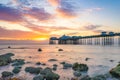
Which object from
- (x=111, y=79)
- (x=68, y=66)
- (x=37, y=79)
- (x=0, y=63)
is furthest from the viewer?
(x=0, y=63)

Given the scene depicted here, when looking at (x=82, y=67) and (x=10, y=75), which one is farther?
(x=82, y=67)

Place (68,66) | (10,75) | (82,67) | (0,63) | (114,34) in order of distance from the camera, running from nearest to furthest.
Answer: (10,75), (82,67), (68,66), (0,63), (114,34)

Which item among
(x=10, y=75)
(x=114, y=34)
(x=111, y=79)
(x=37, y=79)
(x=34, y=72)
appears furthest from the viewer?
(x=114, y=34)

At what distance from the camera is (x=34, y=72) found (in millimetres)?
32281

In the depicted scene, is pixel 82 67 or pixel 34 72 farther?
pixel 82 67

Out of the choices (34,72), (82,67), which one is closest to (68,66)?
(82,67)

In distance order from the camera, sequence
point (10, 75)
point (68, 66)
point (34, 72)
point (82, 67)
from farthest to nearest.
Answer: point (68, 66) → point (82, 67) → point (34, 72) → point (10, 75)

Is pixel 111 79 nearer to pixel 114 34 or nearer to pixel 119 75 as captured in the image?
pixel 119 75

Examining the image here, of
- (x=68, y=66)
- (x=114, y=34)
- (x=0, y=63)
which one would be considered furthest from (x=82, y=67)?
(x=114, y=34)

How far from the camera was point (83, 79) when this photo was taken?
25719 mm

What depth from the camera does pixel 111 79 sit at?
2762 cm

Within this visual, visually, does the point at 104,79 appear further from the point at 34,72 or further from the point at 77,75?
the point at 34,72

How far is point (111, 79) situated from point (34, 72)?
36.7ft

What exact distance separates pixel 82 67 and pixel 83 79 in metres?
9.85
